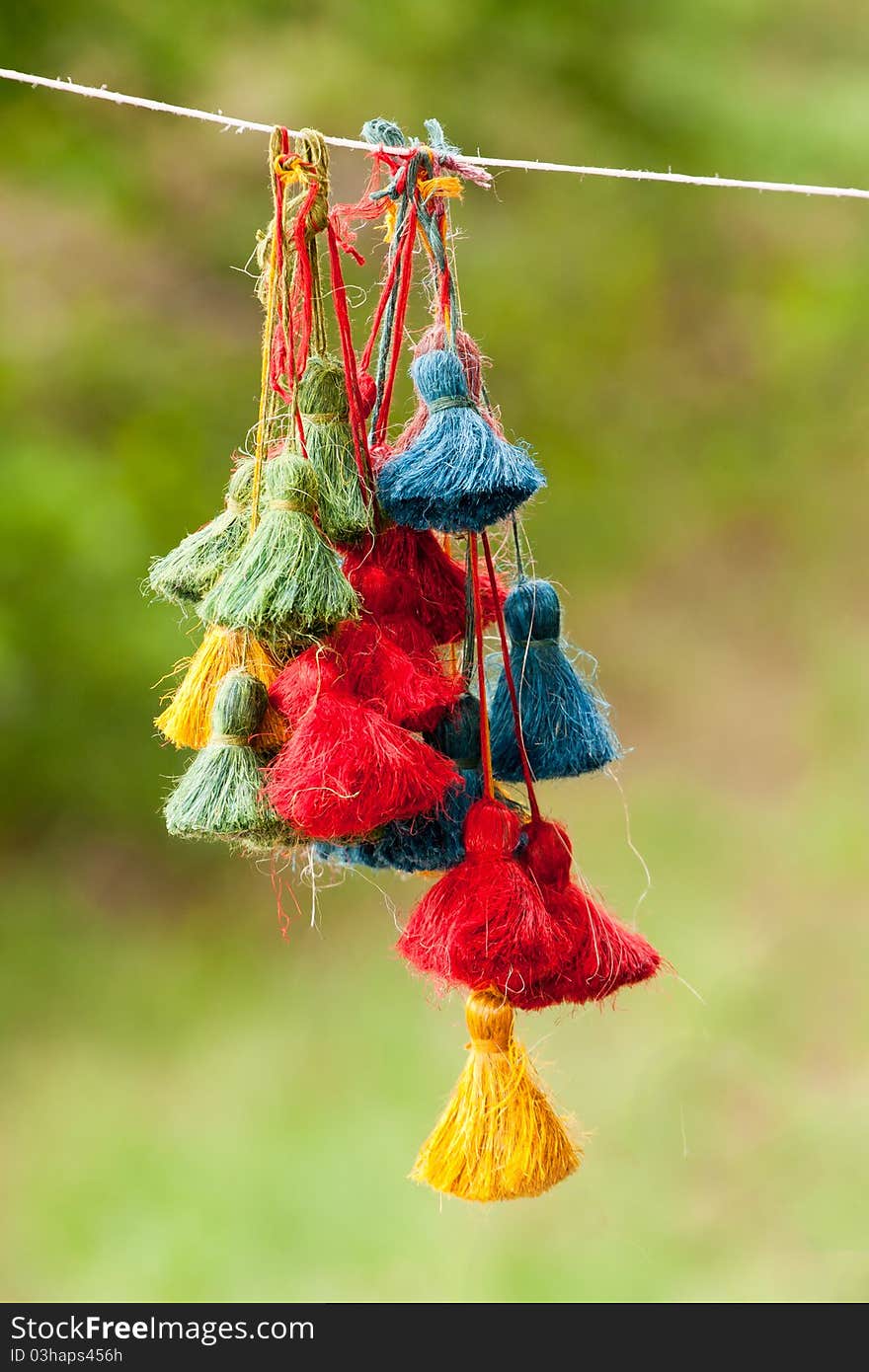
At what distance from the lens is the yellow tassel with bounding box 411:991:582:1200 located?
2.18 feet

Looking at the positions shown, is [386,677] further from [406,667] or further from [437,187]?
[437,187]

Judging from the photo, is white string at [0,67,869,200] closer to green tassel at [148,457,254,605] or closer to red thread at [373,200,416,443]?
red thread at [373,200,416,443]

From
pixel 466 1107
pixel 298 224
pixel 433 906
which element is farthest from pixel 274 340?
pixel 466 1107

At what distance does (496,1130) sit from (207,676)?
0.27m

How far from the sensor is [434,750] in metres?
0.62

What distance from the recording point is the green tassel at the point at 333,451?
0.61m

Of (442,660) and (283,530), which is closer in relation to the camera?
(283,530)

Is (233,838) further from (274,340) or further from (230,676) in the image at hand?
(274,340)

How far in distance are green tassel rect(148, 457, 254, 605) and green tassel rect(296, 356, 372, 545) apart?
0.19ft

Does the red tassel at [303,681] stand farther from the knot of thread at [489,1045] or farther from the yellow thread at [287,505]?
the knot of thread at [489,1045]

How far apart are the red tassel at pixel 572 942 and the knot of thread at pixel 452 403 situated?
20 centimetres

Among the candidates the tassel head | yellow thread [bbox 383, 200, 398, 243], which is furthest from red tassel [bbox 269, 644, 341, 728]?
yellow thread [bbox 383, 200, 398, 243]

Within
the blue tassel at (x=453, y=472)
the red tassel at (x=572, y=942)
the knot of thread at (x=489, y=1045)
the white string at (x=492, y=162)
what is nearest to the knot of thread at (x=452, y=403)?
the blue tassel at (x=453, y=472)

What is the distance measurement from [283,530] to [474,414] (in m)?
0.10
